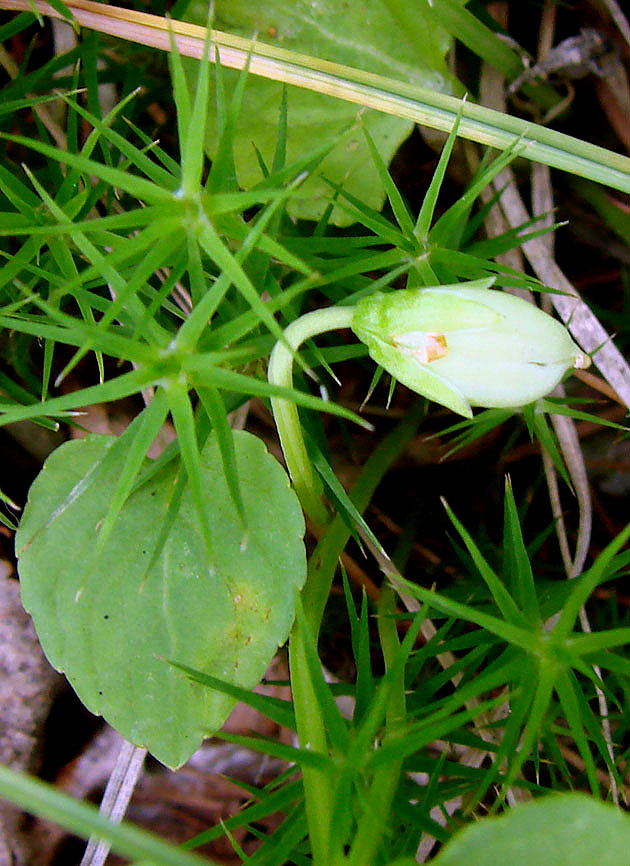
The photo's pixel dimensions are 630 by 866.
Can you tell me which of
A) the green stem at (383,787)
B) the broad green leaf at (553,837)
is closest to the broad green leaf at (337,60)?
the green stem at (383,787)

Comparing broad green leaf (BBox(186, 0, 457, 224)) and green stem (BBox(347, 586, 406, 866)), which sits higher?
broad green leaf (BBox(186, 0, 457, 224))

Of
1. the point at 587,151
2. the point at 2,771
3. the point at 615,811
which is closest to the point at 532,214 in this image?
the point at 587,151

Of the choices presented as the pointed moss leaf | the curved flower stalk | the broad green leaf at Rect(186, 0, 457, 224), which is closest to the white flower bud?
the curved flower stalk

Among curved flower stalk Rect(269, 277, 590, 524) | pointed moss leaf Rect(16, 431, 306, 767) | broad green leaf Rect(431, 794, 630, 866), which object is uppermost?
curved flower stalk Rect(269, 277, 590, 524)

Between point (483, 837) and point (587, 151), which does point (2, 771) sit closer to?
point (483, 837)

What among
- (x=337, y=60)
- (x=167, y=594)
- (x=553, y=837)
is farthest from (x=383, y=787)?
(x=337, y=60)

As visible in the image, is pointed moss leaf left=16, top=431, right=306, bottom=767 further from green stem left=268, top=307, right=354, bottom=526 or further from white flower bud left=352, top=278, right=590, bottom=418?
white flower bud left=352, top=278, right=590, bottom=418

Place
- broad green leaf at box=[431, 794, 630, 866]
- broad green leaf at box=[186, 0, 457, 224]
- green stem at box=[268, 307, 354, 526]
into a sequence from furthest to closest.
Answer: broad green leaf at box=[186, 0, 457, 224]
green stem at box=[268, 307, 354, 526]
broad green leaf at box=[431, 794, 630, 866]
